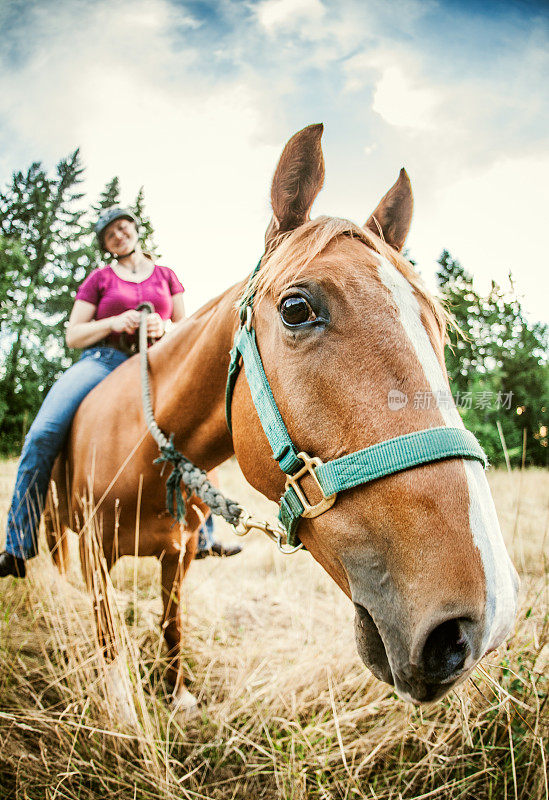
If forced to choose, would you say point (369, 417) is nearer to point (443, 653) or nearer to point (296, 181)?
point (443, 653)

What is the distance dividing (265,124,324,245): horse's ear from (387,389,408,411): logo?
0.85 meters

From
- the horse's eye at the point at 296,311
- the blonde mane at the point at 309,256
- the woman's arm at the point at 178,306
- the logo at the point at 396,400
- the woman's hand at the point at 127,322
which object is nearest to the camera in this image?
the logo at the point at 396,400

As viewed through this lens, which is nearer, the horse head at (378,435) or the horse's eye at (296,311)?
the horse head at (378,435)

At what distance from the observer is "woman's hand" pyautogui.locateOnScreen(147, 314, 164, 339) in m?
2.66

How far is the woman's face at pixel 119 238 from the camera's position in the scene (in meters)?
3.19

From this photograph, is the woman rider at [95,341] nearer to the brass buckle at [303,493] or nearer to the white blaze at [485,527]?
the brass buckle at [303,493]

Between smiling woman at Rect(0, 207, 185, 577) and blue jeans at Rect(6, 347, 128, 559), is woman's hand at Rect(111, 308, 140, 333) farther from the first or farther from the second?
blue jeans at Rect(6, 347, 128, 559)

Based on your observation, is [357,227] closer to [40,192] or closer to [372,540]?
[372,540]

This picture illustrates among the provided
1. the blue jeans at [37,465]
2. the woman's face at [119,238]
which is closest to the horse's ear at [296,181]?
the blue jeans at [37,465]

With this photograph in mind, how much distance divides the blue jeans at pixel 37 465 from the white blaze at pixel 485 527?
234 cm

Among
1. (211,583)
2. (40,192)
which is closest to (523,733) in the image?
(211,583)

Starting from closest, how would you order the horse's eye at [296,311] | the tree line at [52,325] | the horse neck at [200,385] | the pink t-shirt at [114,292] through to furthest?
the horse's eye at [296,311] < the horse neck at [200,385] < the pink t-shirt at [114,292] < the tree line at [52,325]

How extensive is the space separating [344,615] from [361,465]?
2827 millimetres

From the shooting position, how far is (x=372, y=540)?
100 cm
